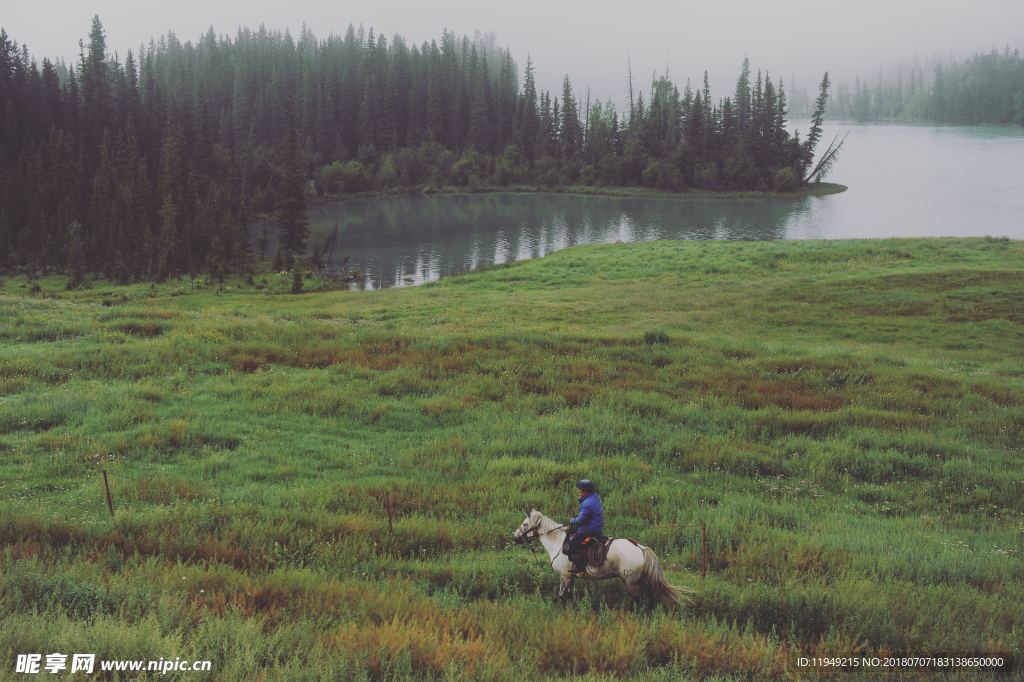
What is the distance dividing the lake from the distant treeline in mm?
12307

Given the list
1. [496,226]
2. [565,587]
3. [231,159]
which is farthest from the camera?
[231,159]

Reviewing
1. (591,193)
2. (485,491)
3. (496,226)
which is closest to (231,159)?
(496,226)

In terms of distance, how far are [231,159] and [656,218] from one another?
9362 cm

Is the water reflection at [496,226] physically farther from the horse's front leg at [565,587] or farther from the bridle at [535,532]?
the horse's front leg at [565,587]

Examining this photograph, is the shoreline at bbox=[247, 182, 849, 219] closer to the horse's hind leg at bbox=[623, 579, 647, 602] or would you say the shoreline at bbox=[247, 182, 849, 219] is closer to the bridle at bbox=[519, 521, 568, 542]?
the bridle at bbox=[519, 521, 568, 542]

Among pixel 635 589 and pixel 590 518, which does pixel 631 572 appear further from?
pixel 590 518

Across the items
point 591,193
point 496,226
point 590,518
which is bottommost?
point 590,518

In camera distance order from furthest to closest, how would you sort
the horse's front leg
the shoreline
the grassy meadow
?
1. the shoreline
2. the horse's front leg
3. the grassy meadow

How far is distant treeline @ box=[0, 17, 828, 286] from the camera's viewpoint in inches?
3452

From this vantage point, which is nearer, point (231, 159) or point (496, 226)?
point (496, 226)

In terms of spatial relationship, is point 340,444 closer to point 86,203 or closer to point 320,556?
point 320,556

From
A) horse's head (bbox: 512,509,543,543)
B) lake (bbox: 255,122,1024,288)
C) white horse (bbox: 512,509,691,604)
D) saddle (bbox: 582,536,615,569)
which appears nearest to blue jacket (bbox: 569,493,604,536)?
saddle (bbox: 582,536,615,569)

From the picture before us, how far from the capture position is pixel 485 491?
43.0 ft

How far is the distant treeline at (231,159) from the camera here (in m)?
87.7
